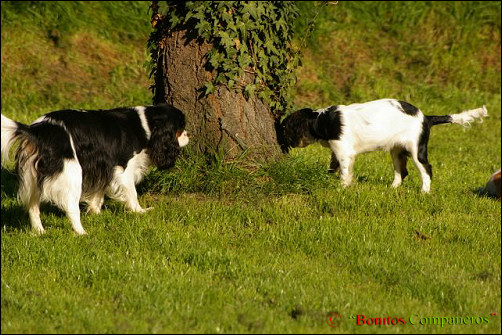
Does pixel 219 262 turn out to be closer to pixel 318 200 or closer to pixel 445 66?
pixel 318 200

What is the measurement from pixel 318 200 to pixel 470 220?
1416 millimetres

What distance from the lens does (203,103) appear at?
24.2 feet

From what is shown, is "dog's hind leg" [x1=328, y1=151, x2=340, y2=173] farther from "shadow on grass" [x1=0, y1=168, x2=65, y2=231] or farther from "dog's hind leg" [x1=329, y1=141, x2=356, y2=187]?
"shadow on grass" [x1=0, y1=168, x2=65, y2=231]

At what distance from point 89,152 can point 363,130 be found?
118 inches

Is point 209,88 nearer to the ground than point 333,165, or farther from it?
farther from it

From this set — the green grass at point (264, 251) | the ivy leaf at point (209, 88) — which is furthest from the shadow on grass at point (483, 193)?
the ivy leaf at point (209, 88)

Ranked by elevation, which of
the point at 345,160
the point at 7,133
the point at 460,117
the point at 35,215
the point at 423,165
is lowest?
the point at 423,165

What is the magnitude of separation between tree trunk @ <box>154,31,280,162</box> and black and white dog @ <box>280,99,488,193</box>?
21.9 inches

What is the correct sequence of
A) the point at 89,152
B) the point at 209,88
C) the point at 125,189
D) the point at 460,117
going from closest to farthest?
the point at 89,152
the point at 125,189
the point at 209,88
the point at 460,117

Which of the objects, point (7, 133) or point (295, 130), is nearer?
point (7, 133)

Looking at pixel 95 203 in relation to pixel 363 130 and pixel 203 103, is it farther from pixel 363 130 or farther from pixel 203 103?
pixel 363 130

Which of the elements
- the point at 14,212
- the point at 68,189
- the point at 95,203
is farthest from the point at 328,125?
the point at 14,212

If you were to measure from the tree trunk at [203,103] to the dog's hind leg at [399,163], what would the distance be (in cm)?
163

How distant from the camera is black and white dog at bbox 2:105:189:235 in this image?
605 cm
